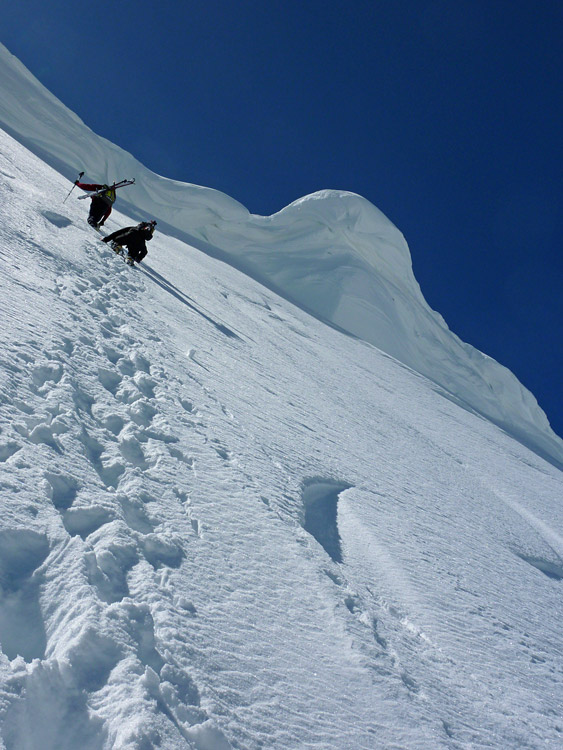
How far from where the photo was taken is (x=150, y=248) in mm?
11922

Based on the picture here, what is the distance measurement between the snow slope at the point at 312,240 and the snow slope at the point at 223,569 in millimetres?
19318

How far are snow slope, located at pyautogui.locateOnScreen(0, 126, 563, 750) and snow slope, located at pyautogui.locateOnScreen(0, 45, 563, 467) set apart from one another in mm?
19318

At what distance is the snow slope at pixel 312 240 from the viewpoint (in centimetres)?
2480

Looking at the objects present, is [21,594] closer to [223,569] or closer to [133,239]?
[223,569]

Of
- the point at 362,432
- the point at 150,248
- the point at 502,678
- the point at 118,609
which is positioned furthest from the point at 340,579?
the point at 150,248

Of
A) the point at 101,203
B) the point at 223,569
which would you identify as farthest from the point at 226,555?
the point at 101,203

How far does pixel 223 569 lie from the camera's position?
226 cm

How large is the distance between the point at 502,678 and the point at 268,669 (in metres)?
1.24

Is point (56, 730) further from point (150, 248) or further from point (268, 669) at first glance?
point (150, 248)

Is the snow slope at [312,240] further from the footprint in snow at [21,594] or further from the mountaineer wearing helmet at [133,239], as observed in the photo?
the footprint in snow at [21,594]

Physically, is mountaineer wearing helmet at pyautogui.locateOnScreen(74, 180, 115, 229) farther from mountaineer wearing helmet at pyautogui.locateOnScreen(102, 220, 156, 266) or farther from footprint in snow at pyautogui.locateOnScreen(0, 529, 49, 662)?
footprint in snow at pyautogui.locateOnScreen(0, 529, 49, 662)

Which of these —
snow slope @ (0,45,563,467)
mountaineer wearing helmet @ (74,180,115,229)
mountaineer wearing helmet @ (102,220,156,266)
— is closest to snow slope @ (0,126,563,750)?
mountaineer wearing helmet @ (102,220,156,266)

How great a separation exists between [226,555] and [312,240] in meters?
27.2

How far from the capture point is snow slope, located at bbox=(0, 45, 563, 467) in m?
24.8
